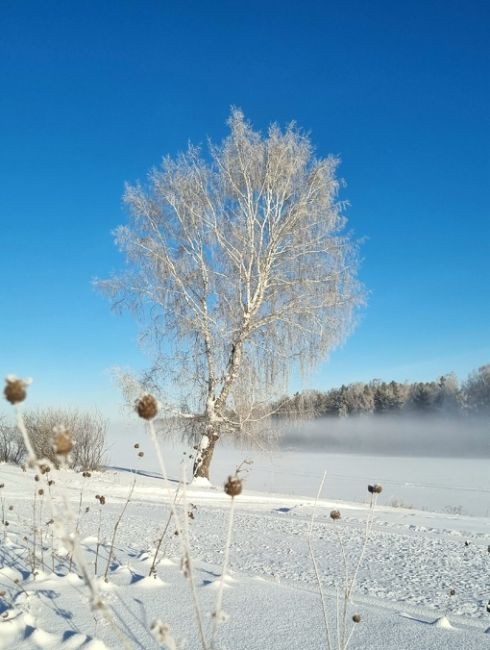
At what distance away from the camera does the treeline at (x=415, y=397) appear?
211ft

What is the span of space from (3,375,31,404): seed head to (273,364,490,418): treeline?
59360 mm

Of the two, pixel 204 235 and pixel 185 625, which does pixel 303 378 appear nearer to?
pixel 204 235

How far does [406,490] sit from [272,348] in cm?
787

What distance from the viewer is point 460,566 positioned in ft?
14.6

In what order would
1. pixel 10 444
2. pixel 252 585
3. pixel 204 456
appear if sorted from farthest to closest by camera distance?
Answer: 1. pixel 10 444
2. pixel 204 456
3. pixel 252 585

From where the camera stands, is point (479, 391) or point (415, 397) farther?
point (415, 397)

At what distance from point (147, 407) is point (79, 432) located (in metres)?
14.3

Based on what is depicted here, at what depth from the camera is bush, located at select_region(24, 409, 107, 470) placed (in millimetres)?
14164

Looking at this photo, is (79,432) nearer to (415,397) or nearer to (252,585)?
(252,585)

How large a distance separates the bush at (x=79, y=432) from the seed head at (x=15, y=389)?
13.8 metres

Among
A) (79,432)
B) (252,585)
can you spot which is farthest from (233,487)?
(79,432)

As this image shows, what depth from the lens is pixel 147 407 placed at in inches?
46.3

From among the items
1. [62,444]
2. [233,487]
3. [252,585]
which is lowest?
[252,585]

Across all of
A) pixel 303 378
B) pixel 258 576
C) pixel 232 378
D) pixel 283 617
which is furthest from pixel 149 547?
pixel 303 378
